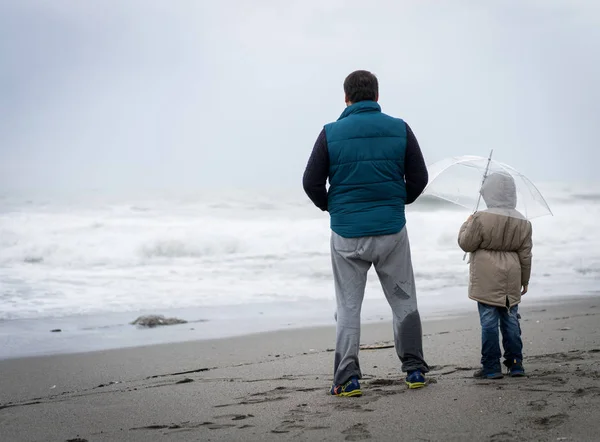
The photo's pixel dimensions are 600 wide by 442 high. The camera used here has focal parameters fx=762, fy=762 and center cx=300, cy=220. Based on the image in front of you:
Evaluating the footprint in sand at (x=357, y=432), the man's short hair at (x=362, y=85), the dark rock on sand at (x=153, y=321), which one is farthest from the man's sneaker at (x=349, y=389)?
the dark rock on sand at (x=153, y=321)

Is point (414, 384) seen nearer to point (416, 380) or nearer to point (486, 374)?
point (416, 380)

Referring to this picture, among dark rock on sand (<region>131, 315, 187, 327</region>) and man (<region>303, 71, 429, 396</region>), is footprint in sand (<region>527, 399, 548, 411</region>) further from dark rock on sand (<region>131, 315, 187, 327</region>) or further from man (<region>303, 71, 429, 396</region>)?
dark rock on sand (<region>131, 315, 187, 327</region>)

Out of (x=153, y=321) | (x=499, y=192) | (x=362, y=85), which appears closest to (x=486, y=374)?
(x=499, y=192)

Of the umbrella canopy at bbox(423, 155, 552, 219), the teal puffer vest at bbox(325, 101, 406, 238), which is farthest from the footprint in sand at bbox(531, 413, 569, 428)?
the umbrella canopy at bbox(423, 155, 552, 219)

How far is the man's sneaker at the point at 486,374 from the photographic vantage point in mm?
4602

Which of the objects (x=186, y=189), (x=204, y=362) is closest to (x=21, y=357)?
(x=204, y=362)

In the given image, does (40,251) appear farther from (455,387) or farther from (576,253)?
(455,387)

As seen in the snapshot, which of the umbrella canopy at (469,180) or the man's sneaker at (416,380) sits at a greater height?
the umbrella canopy at (469,180)

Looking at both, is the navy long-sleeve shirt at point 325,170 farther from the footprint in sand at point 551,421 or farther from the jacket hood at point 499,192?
the footprint in sand at point 551,421

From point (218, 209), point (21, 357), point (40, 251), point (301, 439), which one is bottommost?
point (301, 439)

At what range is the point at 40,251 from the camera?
57.9 ft

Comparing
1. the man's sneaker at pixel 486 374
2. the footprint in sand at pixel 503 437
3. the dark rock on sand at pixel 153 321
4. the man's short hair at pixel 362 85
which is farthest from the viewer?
the dark rock on sand at pixel 153 321

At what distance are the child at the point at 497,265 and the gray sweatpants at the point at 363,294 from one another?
1.68 ft

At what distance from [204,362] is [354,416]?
251cm
